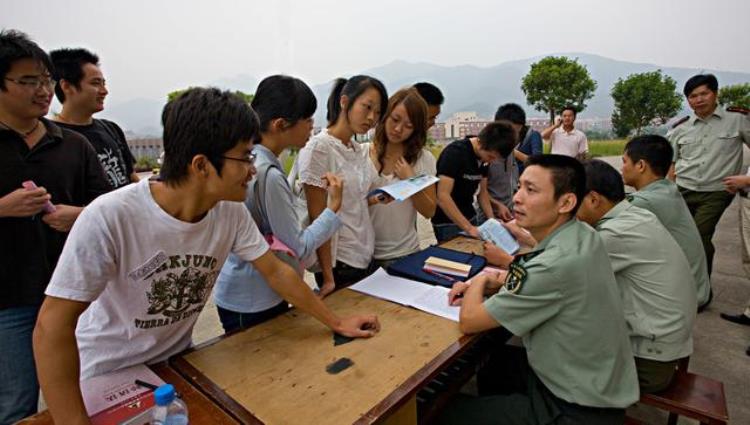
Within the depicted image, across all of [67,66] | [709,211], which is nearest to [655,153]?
[709,211]

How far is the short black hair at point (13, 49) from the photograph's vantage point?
4.21 feet

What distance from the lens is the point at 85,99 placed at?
1.90 m

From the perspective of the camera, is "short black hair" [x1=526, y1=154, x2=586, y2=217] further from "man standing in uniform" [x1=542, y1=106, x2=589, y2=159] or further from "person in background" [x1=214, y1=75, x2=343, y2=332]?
"man standing in uniform" [x1=542, y1=106, x2=589, y2=159]

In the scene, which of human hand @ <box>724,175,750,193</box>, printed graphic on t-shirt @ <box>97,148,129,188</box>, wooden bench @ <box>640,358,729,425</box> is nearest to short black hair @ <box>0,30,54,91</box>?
printed graphic on t-shirt @ <box>97,148,129,188</box>

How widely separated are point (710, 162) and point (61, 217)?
4.57 m

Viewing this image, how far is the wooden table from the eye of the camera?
2.81ft

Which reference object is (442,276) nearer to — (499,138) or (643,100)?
(499,138)

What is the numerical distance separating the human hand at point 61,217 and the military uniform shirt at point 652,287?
6.93 feet

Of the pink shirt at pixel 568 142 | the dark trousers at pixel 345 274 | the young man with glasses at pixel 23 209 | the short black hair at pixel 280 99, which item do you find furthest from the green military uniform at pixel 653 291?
the pink shirt at pixel 568 142

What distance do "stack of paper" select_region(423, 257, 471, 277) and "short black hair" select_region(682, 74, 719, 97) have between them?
310cm

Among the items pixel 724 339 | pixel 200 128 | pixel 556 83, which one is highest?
pixel 556 83

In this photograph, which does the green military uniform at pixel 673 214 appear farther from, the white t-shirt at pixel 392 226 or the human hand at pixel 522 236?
the white t-shirt at pixel 392 226

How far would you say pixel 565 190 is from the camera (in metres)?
1.41

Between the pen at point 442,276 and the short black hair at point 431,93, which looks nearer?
the pen at point 442,276
